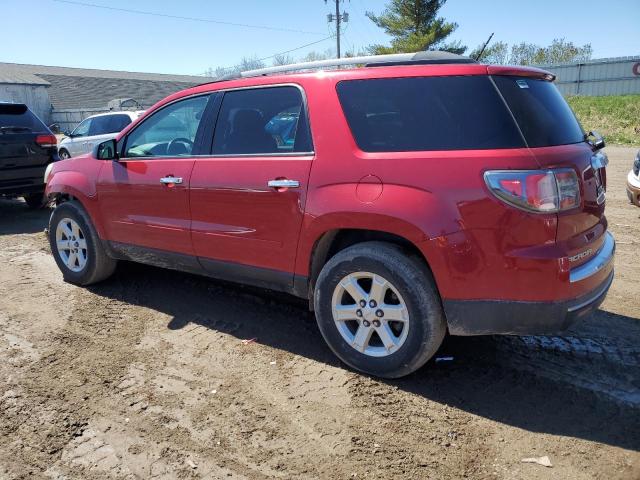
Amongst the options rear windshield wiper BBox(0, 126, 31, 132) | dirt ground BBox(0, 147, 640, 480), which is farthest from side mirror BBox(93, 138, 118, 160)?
rear windshield wiper BBox(0, 126, 31, 132)

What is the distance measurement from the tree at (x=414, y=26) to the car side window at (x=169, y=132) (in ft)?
117

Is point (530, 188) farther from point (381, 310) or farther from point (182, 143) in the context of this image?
point (182, 143)

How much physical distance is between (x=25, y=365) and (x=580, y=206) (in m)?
3.68

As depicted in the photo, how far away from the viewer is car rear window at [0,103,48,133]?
8.27 m

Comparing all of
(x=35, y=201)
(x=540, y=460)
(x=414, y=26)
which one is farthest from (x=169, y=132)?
(x=414, y=26)

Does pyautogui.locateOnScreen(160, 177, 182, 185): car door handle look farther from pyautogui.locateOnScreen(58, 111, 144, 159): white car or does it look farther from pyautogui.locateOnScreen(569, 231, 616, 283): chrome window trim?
pyautogui.locateOnScreen(58, 111, 144, 159): white car

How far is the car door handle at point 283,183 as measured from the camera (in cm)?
332

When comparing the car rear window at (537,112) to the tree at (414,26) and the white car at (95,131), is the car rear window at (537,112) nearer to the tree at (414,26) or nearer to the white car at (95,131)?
the white car at (95,131)

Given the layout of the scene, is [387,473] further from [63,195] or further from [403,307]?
[63,195]

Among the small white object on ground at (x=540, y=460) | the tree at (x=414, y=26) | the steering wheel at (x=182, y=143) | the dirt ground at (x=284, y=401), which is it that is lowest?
the small white object on ground at (x=540, y=460)

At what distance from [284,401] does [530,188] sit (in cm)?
182

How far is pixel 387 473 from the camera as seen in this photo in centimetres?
244

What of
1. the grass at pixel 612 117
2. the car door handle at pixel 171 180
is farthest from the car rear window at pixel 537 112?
the grass at pixel 612 117

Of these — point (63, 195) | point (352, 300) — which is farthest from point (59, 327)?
point (352, 300)
